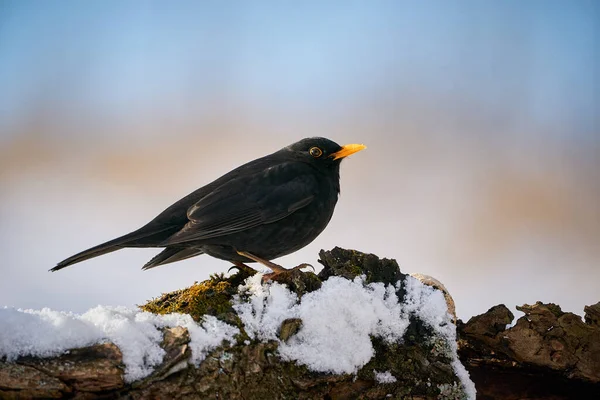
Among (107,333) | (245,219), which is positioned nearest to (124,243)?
(245,219)

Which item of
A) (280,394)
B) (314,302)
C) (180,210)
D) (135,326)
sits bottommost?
(280,394)

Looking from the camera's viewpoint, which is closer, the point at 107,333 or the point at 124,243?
the point at 107,333

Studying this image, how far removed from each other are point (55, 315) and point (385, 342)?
1.64 metres

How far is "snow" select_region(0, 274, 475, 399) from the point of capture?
2.43 meters

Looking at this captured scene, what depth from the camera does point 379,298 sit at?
326 cm

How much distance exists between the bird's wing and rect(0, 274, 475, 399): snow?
0.92 m

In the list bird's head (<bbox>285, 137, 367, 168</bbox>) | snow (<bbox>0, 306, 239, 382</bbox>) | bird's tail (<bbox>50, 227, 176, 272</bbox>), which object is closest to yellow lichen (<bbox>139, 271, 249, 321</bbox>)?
snow (<bbox>0, 306, 239, 382</bbox>)

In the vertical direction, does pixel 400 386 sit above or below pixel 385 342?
below

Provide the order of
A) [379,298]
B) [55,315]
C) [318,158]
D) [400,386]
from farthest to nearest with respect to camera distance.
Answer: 1. [318,158]
2. [379,298]
3. [400,386]
4. [55,315]

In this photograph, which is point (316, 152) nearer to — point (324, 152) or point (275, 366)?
point (324, 152)

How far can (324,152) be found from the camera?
16.1 ft

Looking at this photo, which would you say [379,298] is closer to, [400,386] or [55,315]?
[400,386]

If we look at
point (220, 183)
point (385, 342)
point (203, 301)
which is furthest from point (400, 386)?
point (220, 183)

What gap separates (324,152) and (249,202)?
0.87 m
